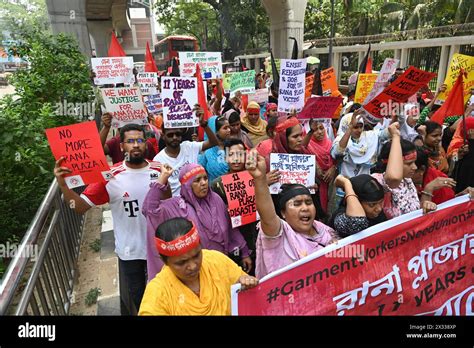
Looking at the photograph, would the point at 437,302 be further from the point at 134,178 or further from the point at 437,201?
the point at 134,178

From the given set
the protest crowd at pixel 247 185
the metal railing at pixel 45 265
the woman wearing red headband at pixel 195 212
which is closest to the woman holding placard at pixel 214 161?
the protest crowd at pixel 247 185

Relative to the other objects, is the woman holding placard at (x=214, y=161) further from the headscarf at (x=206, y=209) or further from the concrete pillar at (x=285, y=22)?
the concrete pillar at (x=285, y=22)

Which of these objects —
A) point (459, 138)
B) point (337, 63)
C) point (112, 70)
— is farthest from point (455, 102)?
point (337, 63)

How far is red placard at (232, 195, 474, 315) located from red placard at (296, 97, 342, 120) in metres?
1.98

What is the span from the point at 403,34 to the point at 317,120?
11.9 m

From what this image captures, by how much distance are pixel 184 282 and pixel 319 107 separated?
9.33 ft

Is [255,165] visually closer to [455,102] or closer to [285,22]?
[455,102]

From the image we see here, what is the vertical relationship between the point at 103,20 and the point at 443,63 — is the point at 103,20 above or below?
above

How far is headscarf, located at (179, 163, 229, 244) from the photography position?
2.62 m

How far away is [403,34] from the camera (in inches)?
534

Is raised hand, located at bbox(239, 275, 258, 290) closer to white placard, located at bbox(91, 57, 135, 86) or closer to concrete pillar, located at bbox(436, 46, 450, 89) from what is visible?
white placard, located at bbox(91, 57, 135, 86)

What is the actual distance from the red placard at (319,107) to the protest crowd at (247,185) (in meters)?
0.02

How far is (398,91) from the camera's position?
12.9ft

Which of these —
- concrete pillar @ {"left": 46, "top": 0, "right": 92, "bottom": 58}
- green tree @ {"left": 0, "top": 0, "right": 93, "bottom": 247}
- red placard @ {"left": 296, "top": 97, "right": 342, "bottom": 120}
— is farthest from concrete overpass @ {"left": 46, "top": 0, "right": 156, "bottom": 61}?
red placard @ {"left": 296, "top": 97, "right": 342, "bottom": 120}
